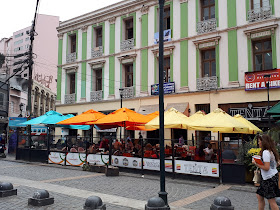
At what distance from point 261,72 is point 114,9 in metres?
13.3

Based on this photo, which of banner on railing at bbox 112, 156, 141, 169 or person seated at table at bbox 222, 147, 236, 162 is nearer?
person seated at table at bbox 222, 147, 236, 162

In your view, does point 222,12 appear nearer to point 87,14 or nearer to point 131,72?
point 131,72

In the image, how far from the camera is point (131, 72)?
24.1 meters

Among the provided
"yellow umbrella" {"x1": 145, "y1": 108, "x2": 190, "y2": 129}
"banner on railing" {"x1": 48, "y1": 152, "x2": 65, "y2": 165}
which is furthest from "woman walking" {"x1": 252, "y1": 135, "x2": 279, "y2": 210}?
"banner on railing" {"x1": 48, "y1": 152, "x2": 65, "y2": 165}

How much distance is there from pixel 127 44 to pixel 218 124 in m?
14.1

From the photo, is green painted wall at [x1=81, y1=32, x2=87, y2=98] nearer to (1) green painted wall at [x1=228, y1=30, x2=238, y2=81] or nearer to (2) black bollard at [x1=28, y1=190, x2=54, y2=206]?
(1) green painted wall at [x1=228, y1=30, x2=238, y2=81]

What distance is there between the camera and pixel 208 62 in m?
20.2

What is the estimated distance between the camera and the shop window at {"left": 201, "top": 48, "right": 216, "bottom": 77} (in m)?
20.0

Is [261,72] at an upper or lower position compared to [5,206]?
upper

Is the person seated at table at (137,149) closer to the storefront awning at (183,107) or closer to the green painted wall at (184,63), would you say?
the storefront awning at (183,107)

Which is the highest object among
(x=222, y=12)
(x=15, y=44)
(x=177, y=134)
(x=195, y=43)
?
(x=15, y=44)

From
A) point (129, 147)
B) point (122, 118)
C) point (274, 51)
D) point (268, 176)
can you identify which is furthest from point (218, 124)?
point (274, 51)

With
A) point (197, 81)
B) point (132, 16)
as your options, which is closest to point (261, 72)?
point (197, 81)

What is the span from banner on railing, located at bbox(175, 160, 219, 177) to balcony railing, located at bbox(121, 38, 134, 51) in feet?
46.9
